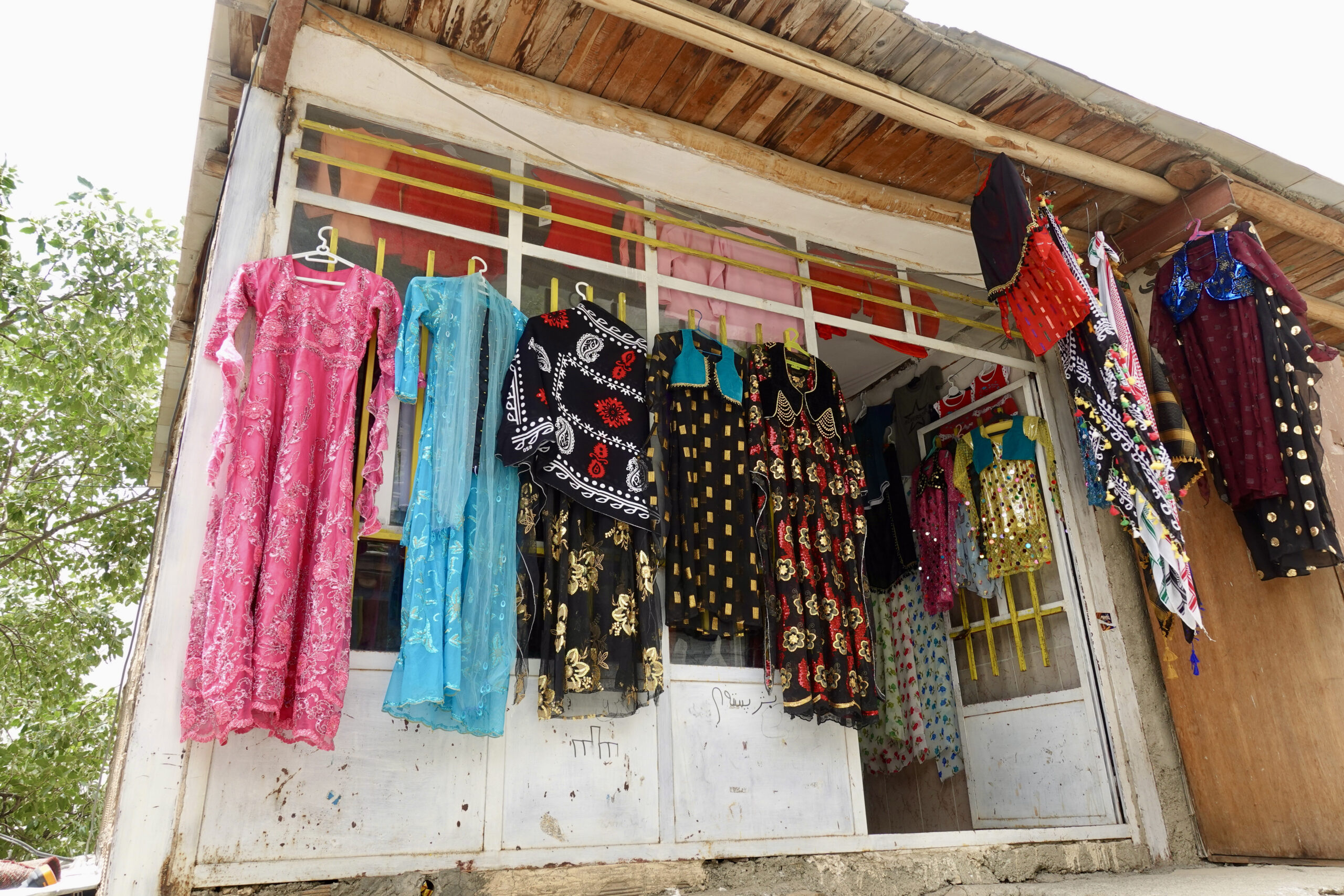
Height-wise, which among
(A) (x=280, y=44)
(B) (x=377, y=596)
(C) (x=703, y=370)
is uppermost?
(A) (x=280, y=44)

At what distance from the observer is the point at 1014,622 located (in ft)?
14.2

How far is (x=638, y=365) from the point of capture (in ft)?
10.5

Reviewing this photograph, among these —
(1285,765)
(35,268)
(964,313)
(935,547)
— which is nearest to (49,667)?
(35,268)

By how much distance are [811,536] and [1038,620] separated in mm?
1539

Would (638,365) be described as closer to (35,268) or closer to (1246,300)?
(1246,300)

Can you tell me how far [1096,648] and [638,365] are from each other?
2.40 meters

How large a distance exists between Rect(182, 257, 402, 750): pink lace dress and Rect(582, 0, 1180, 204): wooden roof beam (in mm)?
1284

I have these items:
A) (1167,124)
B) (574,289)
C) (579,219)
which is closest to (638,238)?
(579,219)

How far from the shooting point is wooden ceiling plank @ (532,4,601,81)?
Answer: 117 inches

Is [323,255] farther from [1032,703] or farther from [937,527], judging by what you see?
[1032,703]

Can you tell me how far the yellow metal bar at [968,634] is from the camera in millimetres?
4566

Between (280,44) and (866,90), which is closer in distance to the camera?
(280,44)

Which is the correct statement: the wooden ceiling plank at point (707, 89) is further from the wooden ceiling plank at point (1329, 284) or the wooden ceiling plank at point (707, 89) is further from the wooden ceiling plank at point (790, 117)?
the wooden ceiling plank at point (1329, 284)

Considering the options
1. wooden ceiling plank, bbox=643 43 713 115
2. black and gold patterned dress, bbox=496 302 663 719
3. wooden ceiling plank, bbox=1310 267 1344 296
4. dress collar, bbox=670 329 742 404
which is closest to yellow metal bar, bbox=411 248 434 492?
black and gold patterned dress, bbox=496 302 663 719
